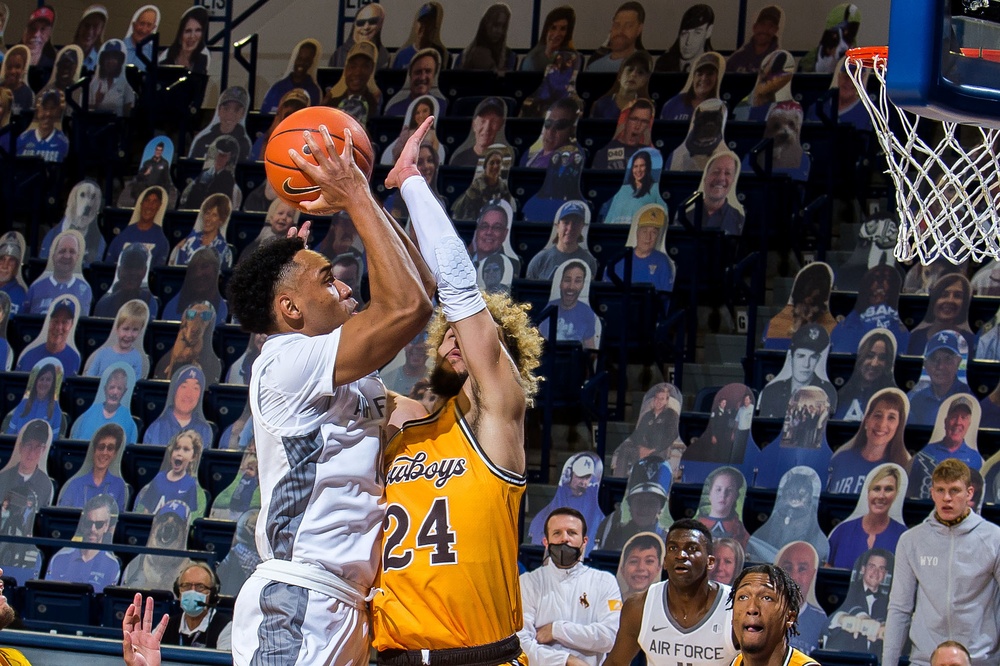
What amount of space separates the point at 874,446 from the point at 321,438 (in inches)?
190

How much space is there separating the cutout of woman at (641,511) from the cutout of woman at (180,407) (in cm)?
287

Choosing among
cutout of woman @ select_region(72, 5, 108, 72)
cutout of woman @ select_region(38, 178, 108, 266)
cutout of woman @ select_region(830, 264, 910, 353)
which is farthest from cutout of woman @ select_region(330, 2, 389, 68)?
cutout of woman @ select_region(830, 264, 910, 353)

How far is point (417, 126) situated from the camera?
1054cm

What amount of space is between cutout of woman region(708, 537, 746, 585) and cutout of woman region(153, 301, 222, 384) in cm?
378

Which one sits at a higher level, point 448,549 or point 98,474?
point 448,549

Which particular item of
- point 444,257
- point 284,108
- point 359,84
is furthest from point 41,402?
point 444,257

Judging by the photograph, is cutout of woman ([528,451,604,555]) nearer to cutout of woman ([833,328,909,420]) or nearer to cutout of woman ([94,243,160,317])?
cutout of woman ([833,328,909,420])

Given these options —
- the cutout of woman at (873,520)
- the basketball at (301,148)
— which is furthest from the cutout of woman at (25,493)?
the basketball at (301,148)

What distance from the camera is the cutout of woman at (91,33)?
1220 cm

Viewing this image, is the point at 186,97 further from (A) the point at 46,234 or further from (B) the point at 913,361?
(B) the point at 913,361

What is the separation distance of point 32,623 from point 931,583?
457cm

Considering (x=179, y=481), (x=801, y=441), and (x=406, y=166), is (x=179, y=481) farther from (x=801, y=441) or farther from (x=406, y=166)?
(x=406, y=166)

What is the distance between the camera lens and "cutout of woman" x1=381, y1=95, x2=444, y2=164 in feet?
33.0

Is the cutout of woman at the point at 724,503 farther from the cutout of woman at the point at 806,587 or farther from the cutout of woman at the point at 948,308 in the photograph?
the cutout of woman at the point at 948,308
